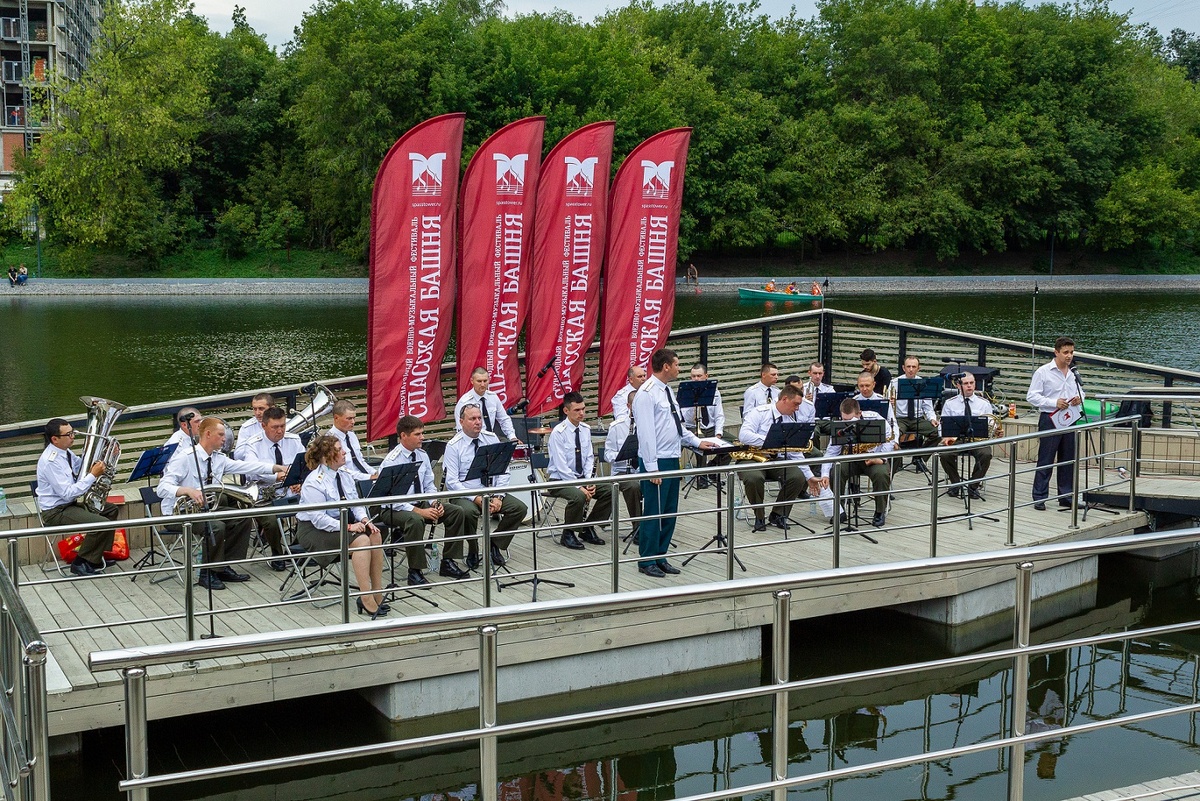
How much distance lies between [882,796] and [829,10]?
71.7 metres

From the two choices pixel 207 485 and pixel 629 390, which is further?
pixel 629 390

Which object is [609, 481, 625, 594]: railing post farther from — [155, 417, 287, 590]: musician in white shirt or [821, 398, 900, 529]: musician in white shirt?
[821, 398, 900, 529]: musician in white shirt

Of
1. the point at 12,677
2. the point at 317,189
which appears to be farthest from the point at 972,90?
the point at 12,677

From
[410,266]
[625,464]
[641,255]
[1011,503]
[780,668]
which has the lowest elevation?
[1011,503]

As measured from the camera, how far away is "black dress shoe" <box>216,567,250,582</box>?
10.6 m

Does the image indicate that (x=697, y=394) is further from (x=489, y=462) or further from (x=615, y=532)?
(x=615, y=532)

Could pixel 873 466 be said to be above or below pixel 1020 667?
below

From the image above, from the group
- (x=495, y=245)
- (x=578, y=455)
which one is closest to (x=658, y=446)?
(x=578, y=455)

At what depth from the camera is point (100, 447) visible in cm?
1119

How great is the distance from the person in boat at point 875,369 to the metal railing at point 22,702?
11.8 m

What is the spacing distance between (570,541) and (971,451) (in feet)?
16.1

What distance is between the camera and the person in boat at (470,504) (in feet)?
35.1

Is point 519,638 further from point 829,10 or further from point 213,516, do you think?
point 829,10

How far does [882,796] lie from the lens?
26.0 ft
